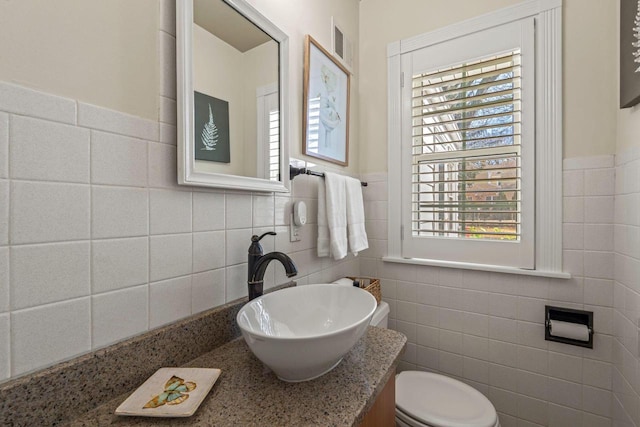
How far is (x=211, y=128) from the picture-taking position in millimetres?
876

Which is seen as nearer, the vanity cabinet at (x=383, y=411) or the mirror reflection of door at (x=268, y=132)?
the vanity cabinet at (x=383, y=411)

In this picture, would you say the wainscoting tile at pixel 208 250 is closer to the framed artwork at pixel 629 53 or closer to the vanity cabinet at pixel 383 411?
the vanity cabinet at pixel 383 411

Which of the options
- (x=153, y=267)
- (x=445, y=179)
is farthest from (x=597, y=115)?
(x=153, y=267)

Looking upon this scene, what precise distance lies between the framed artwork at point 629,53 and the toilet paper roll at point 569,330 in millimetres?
915

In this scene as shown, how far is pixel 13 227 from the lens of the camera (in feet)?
1.70

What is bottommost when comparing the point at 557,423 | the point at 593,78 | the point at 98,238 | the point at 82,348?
the point at 557,423

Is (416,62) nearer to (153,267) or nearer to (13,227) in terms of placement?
(153,267)

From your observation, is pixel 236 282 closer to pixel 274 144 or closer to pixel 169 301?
pixel 169 301

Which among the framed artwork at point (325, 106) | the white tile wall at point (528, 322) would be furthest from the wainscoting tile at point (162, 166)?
the white tile wall at point (528, 322)

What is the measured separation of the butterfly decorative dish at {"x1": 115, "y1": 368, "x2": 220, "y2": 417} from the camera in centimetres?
54

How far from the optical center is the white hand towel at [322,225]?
4.32 ft

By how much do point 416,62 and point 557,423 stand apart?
192cm

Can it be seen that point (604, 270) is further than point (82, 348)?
Yes

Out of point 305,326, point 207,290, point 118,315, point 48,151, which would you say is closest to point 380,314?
point 305,326
